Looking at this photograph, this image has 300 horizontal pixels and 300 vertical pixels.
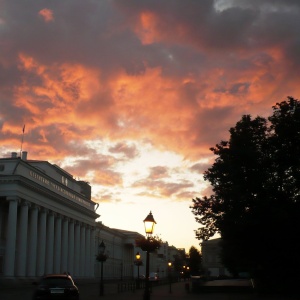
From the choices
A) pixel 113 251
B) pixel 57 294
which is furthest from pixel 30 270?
pixel 113 251

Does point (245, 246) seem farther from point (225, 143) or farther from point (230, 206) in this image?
point (225, 143)

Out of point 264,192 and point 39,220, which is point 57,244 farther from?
point 264,192

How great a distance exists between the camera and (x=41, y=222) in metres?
67.9

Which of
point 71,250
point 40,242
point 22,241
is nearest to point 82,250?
point 71,250

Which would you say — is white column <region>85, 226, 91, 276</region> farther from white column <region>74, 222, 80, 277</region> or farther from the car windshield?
the car windshield

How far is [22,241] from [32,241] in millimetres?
3245

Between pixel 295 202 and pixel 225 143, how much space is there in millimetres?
9157

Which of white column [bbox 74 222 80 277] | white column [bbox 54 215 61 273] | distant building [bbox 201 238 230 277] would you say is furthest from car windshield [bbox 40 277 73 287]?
distant building [bbox 201 238 230 277]

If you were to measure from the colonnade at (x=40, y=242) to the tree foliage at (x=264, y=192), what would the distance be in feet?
90.4

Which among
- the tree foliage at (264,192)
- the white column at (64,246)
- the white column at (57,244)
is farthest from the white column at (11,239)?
the tree foliage at (264,192)

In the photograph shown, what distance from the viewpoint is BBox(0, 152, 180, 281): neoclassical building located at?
192ft

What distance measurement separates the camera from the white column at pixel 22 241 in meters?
59.7

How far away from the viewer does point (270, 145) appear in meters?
39.0

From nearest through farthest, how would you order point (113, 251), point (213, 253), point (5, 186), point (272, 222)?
point (272, 222), point (5, 186), point (113, 251), point (213, 253)
